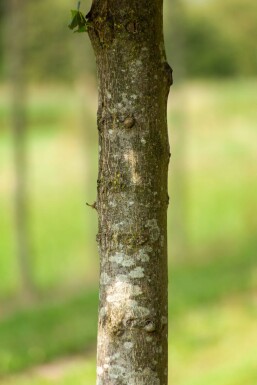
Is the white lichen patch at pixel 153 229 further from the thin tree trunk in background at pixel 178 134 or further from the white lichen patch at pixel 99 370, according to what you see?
the thin tree trunk in background at pixel 178 134

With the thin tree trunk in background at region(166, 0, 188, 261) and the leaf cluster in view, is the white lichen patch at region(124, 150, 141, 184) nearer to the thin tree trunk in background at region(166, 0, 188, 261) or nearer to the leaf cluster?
the leaf cluster

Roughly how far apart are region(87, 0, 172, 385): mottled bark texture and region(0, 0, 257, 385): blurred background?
5690 mm

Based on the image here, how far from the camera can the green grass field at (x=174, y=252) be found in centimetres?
1097

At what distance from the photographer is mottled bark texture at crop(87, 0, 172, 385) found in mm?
3406

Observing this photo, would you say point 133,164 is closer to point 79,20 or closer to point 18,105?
point 79,20

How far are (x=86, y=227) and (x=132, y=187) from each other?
20276mm

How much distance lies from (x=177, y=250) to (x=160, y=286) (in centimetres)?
1682

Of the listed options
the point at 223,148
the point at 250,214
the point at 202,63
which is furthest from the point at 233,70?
the point at 250,214

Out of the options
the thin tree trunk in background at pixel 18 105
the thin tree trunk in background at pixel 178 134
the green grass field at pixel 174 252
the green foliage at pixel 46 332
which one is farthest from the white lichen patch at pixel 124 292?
the thin tree trunk in background at pixel 178 134

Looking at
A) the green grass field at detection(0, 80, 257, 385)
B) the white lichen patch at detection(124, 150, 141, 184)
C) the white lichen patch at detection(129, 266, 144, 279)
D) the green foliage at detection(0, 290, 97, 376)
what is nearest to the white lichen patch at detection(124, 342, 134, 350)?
the white lichen patch at detection(129, 266, 144, 279)

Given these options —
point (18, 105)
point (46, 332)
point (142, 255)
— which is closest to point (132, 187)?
point (142, 255)

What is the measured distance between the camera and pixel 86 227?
931 inches

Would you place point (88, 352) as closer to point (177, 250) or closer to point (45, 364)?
point (45, 364)

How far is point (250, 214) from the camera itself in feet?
79.0
